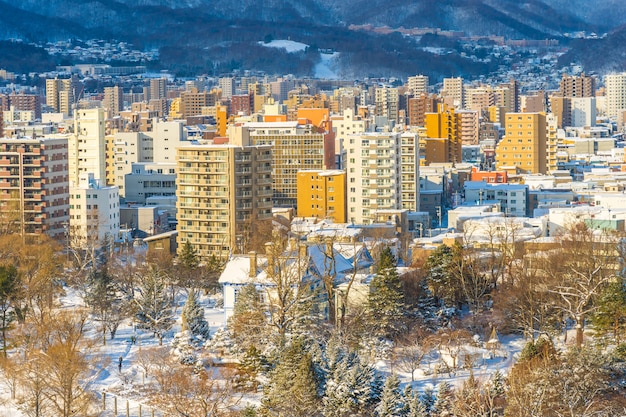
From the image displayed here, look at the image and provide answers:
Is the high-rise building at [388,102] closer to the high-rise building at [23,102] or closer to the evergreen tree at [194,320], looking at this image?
the high-rise building at [23,102]

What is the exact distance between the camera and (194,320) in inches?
613

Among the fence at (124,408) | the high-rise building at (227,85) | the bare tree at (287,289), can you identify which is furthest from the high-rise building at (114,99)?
the fence at (124,408)

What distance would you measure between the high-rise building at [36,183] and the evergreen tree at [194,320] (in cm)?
934

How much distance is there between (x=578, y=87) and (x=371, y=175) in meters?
49.4

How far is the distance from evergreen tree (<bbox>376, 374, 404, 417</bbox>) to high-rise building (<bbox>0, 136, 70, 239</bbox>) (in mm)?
12459

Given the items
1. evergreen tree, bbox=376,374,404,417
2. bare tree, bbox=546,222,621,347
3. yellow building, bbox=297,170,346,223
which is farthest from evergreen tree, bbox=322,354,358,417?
yellow building, bbox=297,170,346,223

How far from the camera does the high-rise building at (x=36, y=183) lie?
24.7m

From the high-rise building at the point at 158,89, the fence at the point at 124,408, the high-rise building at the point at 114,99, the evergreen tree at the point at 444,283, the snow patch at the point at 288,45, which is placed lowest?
the fence at the point at 124,408

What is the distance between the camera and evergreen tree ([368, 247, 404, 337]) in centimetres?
1555

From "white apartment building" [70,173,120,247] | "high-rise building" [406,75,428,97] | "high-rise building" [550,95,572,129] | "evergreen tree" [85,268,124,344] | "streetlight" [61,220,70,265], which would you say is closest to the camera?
"evergreen tree" [85,268,124,344]

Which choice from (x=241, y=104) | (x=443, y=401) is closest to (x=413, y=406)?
(x=443, y=401)

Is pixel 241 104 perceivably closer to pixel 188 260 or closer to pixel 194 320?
pixel 188 260

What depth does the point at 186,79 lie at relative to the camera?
10112 cm

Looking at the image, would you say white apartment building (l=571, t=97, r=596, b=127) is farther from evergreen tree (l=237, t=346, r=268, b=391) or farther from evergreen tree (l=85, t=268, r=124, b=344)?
evergreen tree (l=237, t=346, r=268, b=391)
